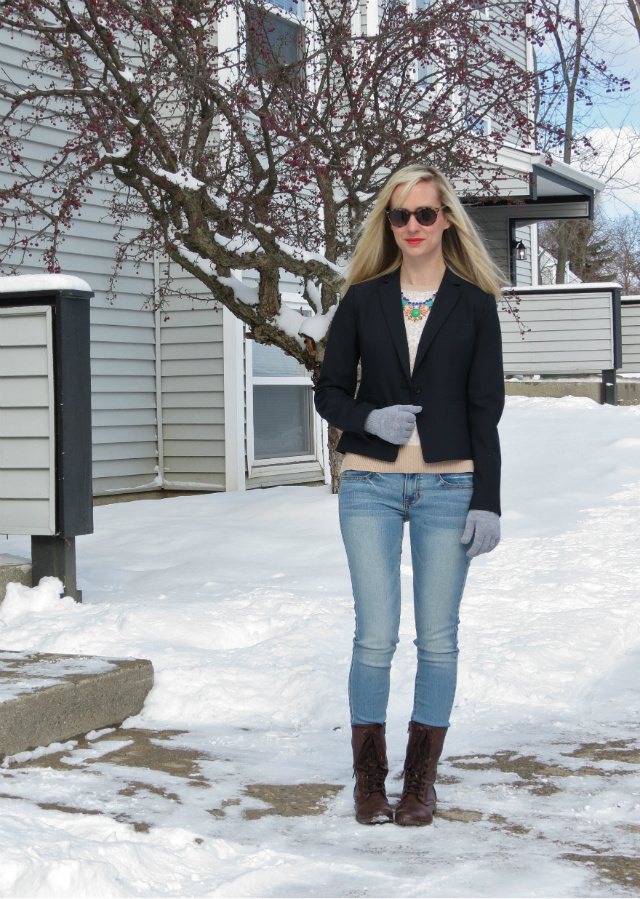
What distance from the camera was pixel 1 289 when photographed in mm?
5605

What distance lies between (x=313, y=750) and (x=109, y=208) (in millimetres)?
6837

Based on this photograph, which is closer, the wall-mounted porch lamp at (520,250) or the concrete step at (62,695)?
the concrete step at (62,695)

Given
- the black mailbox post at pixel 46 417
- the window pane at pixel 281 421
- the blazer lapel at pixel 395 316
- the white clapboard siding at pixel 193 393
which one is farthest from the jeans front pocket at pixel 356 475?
the window pane at pixel 281 421

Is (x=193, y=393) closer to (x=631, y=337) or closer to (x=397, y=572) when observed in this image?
(x=397, y=572)

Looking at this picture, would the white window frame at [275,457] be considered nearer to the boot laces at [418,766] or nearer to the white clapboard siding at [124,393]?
the white clapboard siding at [124,393]

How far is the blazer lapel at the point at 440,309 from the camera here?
10.3ft

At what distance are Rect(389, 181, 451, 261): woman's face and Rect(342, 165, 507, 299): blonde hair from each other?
0.01 meters

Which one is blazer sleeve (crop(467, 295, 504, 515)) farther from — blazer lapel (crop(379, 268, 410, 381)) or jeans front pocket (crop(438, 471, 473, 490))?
blazer lapel (crop(379, 268, 410, 381))

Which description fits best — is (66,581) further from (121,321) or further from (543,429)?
(543,429)

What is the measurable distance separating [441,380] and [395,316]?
23 cm

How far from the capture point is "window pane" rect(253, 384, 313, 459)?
35.1 feet

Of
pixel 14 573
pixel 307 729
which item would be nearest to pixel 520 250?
pixel 14 573

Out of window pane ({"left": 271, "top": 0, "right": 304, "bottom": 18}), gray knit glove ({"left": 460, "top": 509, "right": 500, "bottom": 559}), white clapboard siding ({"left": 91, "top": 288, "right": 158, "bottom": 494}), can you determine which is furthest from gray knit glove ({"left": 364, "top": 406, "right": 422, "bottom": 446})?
window pane ({"left": 271, "top": 0, "right": 304, "bottom": 18})

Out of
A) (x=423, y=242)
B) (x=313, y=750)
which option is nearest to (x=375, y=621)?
(x=313, y=750)
